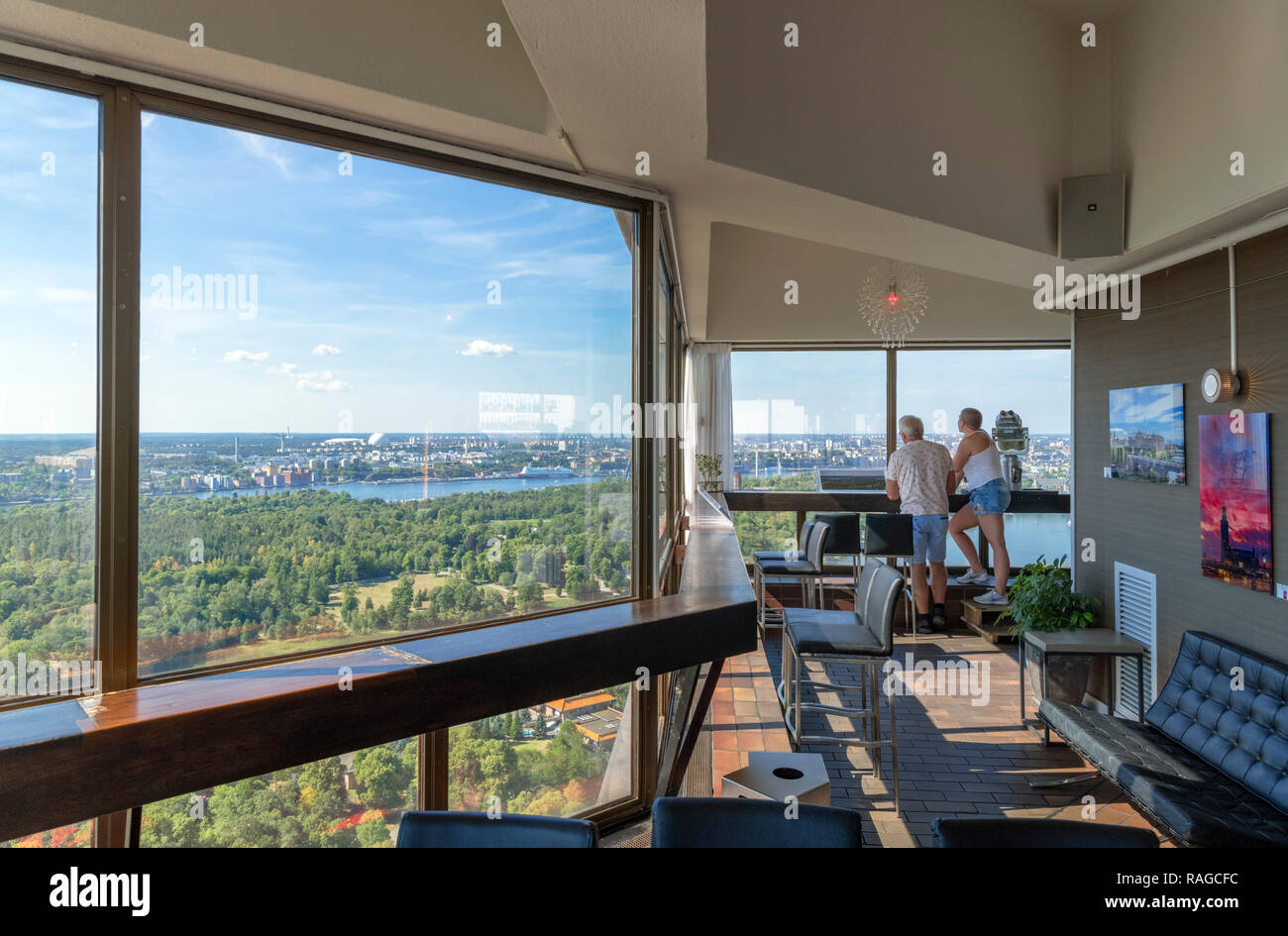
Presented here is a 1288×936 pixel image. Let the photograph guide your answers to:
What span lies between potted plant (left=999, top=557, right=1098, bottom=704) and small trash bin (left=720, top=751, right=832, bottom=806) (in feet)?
7.49

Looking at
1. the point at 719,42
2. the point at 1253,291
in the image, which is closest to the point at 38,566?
the point at 719,42

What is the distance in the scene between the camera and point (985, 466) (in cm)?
598

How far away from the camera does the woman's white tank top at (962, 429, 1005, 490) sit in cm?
597

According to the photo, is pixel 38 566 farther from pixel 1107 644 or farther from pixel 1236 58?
pixel 1107 644

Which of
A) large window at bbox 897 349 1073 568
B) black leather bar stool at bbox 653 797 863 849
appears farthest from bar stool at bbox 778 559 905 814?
large window at bbox 897 349 1073 568

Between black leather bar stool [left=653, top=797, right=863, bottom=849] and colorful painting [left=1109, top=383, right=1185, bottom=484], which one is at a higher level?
colorful painting [left=1109, top=383, right=1185, bottom=484]

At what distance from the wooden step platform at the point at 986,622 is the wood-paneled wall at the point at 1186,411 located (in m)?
1.62

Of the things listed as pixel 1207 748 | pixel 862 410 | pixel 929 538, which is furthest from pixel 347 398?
pixel 862 410

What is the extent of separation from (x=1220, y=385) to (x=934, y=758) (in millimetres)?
2219

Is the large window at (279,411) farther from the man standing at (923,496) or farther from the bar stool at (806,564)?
the man standing at (923,496)

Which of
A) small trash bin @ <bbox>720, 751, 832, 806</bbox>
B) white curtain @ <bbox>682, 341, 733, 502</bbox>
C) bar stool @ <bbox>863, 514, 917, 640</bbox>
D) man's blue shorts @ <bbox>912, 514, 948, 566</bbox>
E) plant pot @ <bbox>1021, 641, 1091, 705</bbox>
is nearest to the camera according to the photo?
small trash bin @ <bbox>720, 751, 832, 806</bbox>

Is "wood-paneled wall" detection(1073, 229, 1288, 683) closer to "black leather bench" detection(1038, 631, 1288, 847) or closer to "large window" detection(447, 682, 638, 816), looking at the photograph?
"black leather bench" detection(1038, 631, 1288, 847)
